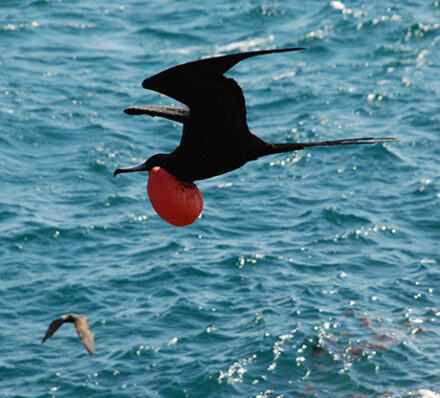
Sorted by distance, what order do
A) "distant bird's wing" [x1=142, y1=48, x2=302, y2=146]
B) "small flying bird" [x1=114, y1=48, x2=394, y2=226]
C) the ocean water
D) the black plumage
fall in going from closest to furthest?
"distant bird's wing" [x1=142, y1=48, x2=302, y2=146]
"small flying bird" [x1=114, y1=48, x2=394, y2=226]
the black plumage
the ocean water

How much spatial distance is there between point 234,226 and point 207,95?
24.0 ft

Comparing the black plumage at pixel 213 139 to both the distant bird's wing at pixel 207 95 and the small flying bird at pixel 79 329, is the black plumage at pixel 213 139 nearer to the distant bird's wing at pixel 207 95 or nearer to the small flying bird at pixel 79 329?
the distant bird's wing at pixel 207 95

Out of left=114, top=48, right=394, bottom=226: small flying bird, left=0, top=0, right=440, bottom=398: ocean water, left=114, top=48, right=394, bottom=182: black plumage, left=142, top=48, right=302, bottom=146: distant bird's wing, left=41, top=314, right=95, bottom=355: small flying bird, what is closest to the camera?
left=142, top=48, right=302, bottom=146: distant bird's wing

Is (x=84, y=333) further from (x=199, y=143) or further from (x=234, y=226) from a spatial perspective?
(x=234, y=226)

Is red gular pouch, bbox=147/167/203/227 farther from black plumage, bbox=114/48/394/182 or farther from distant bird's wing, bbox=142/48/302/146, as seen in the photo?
distant bird's wing, bbox=142/48/302/146

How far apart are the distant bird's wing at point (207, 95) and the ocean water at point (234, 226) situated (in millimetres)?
4217

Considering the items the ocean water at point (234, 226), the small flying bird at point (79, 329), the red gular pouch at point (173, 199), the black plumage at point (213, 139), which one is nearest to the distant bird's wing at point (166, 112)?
the black plumage at point (213, 139)

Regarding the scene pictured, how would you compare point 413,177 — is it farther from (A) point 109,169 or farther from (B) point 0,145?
(B) point 0,145

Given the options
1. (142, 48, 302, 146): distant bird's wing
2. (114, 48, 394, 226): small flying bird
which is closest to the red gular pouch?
(114, 48, 394, 226): small flying bird

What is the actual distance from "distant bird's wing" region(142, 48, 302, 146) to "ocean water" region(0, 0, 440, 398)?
422 cm

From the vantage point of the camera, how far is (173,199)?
675 cm

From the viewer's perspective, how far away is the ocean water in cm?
1076

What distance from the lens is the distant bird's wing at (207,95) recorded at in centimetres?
629

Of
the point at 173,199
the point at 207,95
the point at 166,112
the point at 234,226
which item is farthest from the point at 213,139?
the point at 234,226
